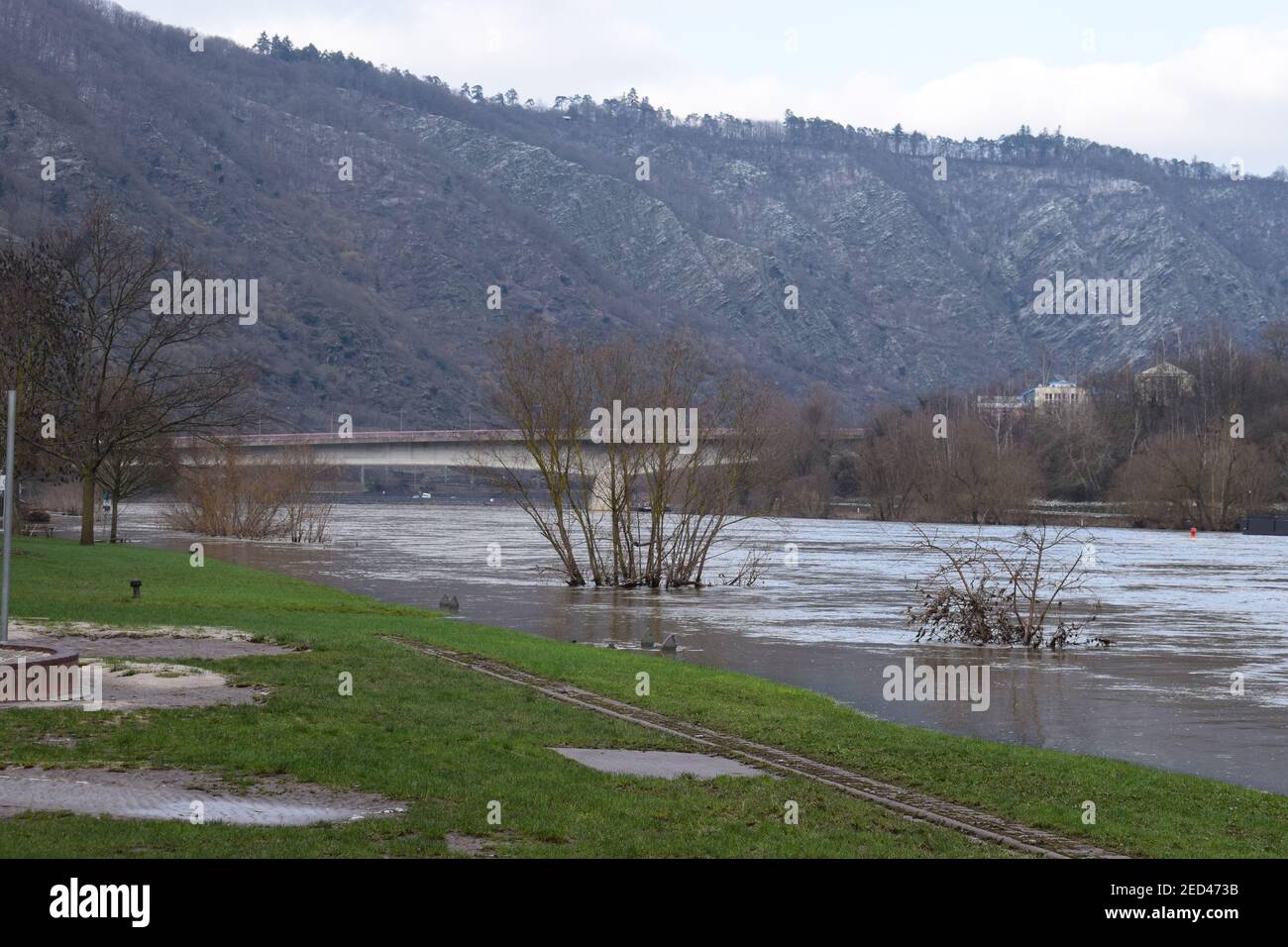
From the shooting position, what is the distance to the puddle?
1125 cm

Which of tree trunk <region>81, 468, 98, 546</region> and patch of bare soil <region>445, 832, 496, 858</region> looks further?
tree trunk <region>81, 468, 98, 546</region>

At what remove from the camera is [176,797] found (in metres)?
11.9

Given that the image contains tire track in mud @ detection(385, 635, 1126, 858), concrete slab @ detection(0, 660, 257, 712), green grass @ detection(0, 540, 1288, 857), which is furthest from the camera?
concrete slab @ detection(0, 660, 257, 712)

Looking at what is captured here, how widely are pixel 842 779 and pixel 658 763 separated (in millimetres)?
1926

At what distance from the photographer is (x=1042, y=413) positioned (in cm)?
15200

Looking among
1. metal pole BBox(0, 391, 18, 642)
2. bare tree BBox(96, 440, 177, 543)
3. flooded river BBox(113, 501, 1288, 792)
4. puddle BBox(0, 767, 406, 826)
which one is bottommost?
flooded river BBox(113, 501, 1288, 792)

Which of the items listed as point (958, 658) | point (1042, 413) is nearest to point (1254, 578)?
point (958, 658)

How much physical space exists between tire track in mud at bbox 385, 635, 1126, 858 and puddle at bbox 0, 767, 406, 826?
16.1 feet

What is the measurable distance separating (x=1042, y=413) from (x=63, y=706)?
Result: 14423 cm

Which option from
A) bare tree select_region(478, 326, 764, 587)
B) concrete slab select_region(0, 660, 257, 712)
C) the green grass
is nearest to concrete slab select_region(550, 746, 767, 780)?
the green grass

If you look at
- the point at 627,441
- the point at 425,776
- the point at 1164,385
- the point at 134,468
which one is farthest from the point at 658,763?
the point at 1164,385

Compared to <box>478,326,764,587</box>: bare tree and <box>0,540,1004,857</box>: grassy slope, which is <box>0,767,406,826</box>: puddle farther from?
<box>478,326,764,587</box>: bare tree

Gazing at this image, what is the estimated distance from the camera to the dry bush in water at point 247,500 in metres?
79.3
